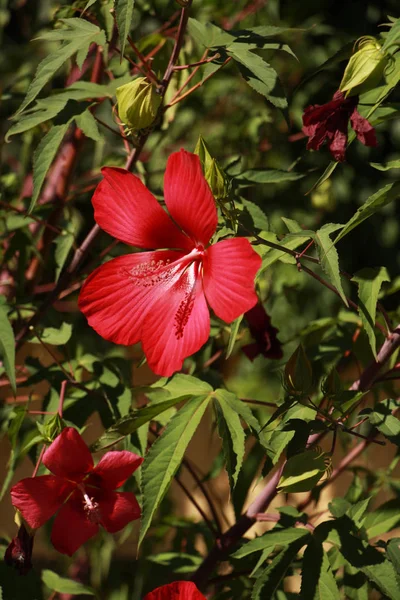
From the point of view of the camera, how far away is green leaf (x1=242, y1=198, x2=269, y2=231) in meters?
0.84

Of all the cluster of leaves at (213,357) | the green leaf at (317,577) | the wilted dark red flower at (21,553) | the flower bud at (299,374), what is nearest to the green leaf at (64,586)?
the cluster of leaves at (213,357)

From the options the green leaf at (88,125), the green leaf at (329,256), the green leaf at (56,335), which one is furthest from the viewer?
the green leaf at (56,335)

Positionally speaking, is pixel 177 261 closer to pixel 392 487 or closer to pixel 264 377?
pixel 392 487

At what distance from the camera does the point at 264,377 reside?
2.25 m

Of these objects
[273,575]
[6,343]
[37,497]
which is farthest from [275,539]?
[6,343]

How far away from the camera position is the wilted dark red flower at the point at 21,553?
0.76 metres

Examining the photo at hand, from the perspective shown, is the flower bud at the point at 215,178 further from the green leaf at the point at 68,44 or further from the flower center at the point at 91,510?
the flower center at the point at 91,510

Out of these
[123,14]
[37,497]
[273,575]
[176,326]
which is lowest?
[273,575]

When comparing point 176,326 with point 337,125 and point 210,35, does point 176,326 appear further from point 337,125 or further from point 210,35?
point 210,35

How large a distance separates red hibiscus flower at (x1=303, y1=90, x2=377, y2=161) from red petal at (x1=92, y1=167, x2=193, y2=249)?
0.54 feet

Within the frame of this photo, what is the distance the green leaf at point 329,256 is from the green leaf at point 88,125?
0.29 m

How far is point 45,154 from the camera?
0.82 meters

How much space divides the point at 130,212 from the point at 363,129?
240 millimetres

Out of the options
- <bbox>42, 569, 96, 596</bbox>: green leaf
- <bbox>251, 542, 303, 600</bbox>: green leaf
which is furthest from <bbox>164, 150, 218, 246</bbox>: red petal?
<bbox>42, 569, 96, 596</bbox>: green leaf
